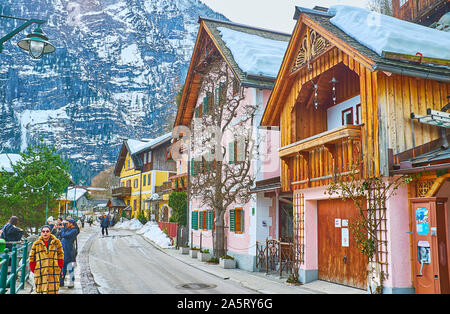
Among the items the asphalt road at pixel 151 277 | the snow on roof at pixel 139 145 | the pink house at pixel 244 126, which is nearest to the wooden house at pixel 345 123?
the pink house at pixel 244 126

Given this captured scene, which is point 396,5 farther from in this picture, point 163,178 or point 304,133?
point 163,178

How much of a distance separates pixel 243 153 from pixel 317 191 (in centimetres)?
656

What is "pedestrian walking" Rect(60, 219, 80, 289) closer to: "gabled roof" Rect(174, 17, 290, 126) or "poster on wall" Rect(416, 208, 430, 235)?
"poster on wall" Rect(416, 208, 430, 235)

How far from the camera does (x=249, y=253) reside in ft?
57.1

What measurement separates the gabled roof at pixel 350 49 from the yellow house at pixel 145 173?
1162 inches

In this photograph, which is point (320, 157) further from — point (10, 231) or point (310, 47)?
point (10, 231)

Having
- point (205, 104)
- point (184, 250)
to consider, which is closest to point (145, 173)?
point (205, 104)

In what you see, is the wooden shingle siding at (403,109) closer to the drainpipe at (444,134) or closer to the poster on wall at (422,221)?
the drainpipe at (444,134)

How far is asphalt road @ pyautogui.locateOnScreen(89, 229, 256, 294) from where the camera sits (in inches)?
470

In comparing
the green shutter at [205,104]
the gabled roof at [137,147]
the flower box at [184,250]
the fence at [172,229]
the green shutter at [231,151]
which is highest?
the gabled roof at [137,147]

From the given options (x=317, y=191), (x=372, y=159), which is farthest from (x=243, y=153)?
(x=372, y=159)

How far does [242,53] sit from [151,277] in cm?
1156

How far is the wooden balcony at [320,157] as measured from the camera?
10.9 metres

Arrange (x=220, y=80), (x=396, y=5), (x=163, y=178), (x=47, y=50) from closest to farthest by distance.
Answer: (x=47, y=50)
(x=220, y=80)
(x=396, y=5)
(x=163, y=178)
